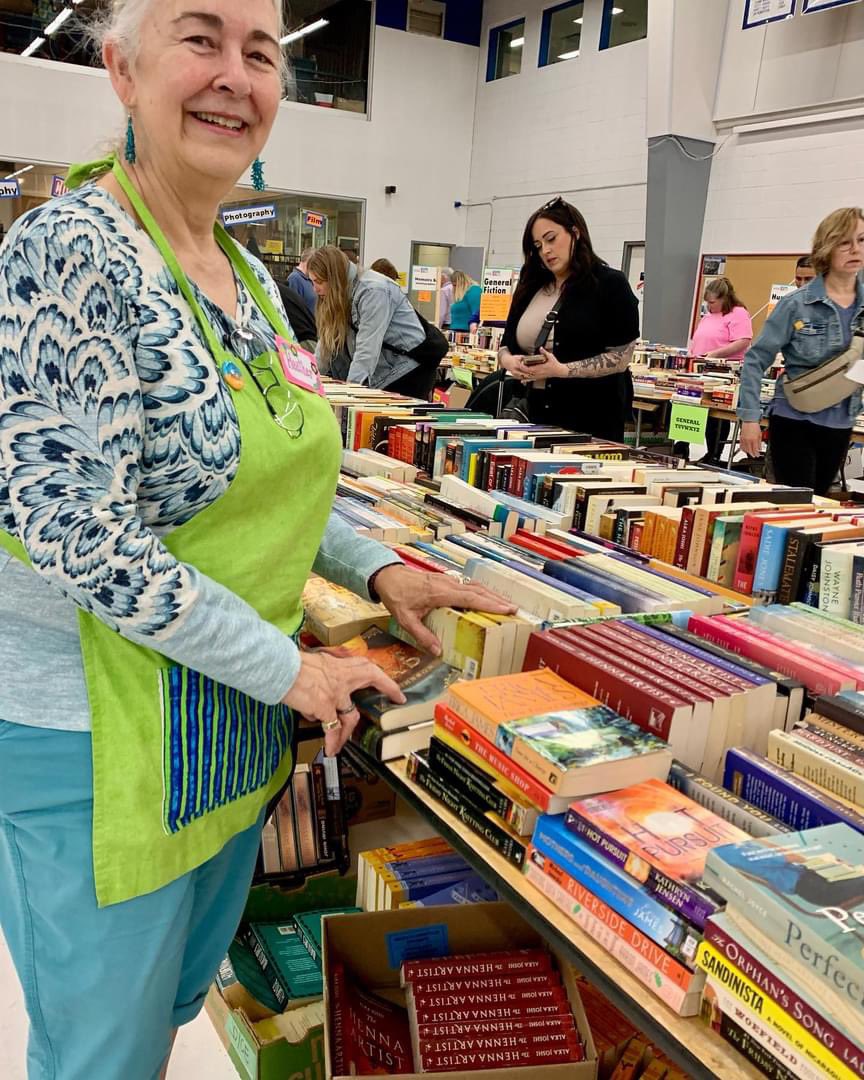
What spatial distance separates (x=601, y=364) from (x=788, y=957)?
2938mm

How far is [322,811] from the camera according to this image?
6.97 feet

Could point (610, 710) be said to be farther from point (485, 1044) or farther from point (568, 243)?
point (568, 243)

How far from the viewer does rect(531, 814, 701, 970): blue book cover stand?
3.23ft

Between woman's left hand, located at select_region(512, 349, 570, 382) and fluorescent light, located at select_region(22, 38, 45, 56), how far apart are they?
11.1 meters

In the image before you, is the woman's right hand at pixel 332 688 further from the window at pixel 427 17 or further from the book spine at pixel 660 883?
the window at pixel 427 17

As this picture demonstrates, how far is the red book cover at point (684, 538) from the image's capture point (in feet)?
7.14

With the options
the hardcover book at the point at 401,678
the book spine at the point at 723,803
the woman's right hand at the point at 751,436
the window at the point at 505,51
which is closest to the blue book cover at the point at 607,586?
the hardcover book at the point at 401,678

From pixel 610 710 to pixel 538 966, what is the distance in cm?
61

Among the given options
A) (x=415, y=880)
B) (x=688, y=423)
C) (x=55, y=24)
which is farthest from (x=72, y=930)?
(x=55, y=24)

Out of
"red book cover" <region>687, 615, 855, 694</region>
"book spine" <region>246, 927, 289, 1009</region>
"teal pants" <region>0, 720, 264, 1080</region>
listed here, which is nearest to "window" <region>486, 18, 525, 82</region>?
"red book cover" <region>687, 615, 855, 694</region>

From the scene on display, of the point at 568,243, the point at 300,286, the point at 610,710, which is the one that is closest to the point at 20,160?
the point at 300,286

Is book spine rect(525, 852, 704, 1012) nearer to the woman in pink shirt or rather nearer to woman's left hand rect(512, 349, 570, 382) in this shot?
woman's left hand rect(512, 349, 570, 382)

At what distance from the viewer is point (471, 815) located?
1265 mm

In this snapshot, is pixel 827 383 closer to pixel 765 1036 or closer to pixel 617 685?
pixel 617 685
